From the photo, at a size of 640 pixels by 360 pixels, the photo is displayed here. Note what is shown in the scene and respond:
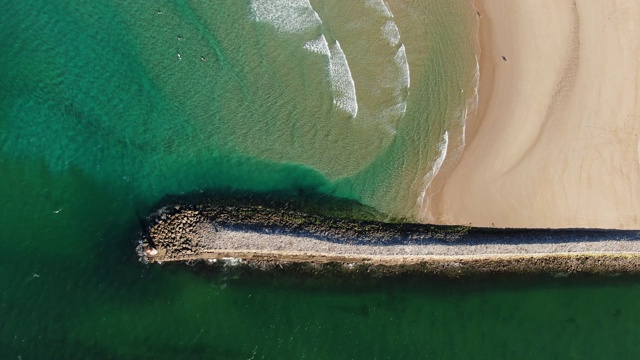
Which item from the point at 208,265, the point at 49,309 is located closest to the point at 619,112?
Answer: the point at 208,265

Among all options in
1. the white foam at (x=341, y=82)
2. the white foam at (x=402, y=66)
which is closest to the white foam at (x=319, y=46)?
the white foam at (x=341, y=82)

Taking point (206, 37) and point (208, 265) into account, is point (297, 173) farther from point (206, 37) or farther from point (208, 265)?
point (206, 37)

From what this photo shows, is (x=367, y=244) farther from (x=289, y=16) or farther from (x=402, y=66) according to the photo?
(x=289, y=16)

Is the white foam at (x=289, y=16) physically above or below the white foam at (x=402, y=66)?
above

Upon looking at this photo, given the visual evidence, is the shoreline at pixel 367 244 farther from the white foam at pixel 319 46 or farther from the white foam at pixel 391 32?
the white foam at pixel 391 32

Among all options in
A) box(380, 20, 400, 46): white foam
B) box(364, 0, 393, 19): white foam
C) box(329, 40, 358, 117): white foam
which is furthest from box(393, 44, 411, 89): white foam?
box(329, 40, 358, 117): white foam

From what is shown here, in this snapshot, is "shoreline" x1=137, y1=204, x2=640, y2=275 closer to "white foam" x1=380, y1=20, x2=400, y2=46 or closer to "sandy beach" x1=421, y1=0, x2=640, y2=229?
"sandy beach" x1=421, y1=0, x2=640, y2=229
